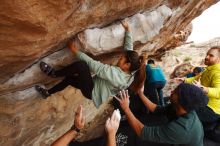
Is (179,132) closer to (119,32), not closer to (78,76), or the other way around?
(78,76)

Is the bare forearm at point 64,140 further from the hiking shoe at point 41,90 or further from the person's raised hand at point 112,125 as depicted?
the hiking shoe at point 41,90

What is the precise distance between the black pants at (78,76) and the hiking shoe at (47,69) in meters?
0.07

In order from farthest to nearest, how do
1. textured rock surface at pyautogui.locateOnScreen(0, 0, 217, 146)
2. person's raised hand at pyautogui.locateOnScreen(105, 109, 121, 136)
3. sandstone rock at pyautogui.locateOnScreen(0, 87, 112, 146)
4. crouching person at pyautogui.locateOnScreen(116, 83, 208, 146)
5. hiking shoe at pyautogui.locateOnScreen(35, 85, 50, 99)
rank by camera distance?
sandstone rock at pyautogui.locateOnScreen(0, 87, 112, 146)
hiking shoe at pyautogui.locateOnScreen(35, 85, 50, 99)
crouching person at pyautogui.locateOnScreen(116, 83, 208, 146)
person's raised hand at pyautogui.locateOnScreen(105, 109, 121, 136)
textured rock surface at pyautogui.locateOnScreen(0, 0, 217, 146)

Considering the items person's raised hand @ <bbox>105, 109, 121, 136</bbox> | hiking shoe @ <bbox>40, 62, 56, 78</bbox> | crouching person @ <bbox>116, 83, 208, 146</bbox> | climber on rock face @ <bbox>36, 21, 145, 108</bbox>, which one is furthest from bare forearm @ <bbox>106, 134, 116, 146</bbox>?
A: hiking shoe @ <bbox>40, 62, 56, 78</bbox>

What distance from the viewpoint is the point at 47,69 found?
521 cm

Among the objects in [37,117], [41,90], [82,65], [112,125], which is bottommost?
[37,117]

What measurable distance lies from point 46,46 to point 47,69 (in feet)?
2.43

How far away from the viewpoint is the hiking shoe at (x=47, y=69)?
515 centimetres

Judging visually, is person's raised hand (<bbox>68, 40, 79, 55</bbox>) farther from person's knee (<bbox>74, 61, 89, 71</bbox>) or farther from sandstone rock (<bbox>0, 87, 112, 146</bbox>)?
sandstone rock (<bbox>0, 87, 112, 146</bbox>)

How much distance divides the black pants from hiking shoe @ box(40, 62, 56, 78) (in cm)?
7

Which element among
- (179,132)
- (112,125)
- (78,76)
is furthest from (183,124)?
(78,76)

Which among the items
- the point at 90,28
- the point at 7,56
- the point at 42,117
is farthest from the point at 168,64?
the point at 7,56

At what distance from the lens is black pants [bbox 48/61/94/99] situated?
5.08 meters

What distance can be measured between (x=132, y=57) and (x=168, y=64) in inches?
329
